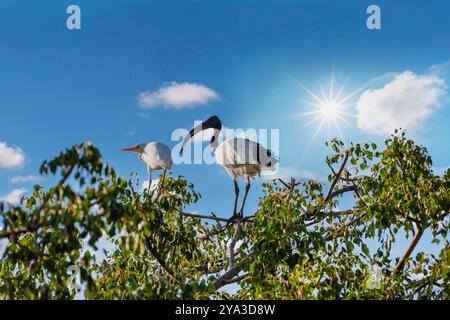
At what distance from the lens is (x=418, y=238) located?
6.07 m

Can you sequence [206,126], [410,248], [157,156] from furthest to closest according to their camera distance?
1. [206,126]
2. [157,156]
3. [410,248]

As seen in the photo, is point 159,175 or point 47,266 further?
point 159,175

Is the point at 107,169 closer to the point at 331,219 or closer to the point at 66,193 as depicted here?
the point at 66,193

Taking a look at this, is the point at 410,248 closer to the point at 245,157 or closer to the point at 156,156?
the point at 245,157

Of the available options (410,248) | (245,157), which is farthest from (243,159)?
(410,248)

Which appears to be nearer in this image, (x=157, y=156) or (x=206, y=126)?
(x=157, y=156)

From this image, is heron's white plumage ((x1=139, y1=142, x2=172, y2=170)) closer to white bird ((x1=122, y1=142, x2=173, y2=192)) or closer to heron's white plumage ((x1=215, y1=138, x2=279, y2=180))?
white bird ((x1=122, y1=142, x2=173, y2=192))

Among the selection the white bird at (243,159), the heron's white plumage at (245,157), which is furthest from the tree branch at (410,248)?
the heron's white plumage at (245,157)

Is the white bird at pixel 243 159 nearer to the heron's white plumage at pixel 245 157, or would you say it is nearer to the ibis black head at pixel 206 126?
the heron's white plumage at pixel 245 157

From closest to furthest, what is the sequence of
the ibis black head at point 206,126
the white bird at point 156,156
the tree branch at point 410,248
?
the tree branch at point 410,248 → the white bird at point 156,156 → the ibis black head at point 206,126

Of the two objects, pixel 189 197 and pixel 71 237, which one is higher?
pixel 189 197
